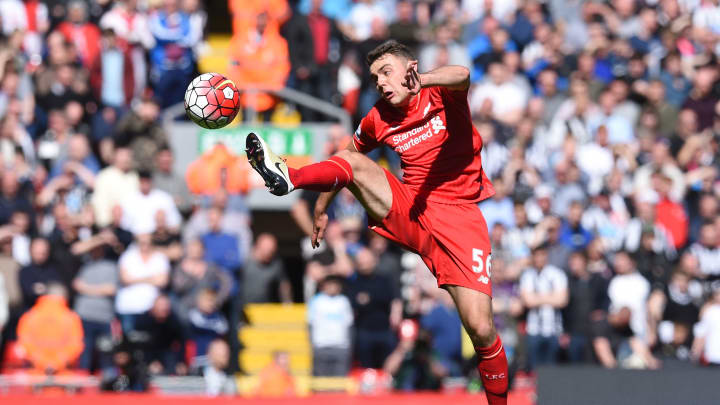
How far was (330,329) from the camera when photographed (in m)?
13.3

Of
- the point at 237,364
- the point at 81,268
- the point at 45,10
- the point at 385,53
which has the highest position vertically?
the point at 45,10

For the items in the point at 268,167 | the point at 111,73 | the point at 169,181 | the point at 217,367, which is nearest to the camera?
the point at 268,167

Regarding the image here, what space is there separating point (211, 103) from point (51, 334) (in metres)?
5.74

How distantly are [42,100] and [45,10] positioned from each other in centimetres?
175

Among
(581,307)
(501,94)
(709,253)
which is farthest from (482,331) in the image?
(501,94)

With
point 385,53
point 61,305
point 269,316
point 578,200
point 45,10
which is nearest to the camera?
point 385,53

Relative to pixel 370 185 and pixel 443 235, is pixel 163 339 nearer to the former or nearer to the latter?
pixel 443 235

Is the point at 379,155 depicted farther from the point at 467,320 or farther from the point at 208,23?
the point at 467,320

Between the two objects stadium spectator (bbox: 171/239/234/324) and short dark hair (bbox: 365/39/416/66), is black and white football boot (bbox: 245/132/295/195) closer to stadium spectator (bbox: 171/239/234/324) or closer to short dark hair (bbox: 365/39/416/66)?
short dark hair (bbox: 365/39/416/66)

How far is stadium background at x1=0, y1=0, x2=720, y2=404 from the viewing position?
13.2 m

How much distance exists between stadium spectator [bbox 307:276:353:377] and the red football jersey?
15.6 ft

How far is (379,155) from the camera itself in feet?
51.8

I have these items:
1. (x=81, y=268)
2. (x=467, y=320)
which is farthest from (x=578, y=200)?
(x=467, y=320)

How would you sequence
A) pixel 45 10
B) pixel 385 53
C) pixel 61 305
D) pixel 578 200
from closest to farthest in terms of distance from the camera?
pixel 385 53 < pixel 61 305 < pixel 578 200 < pixel 45 10
